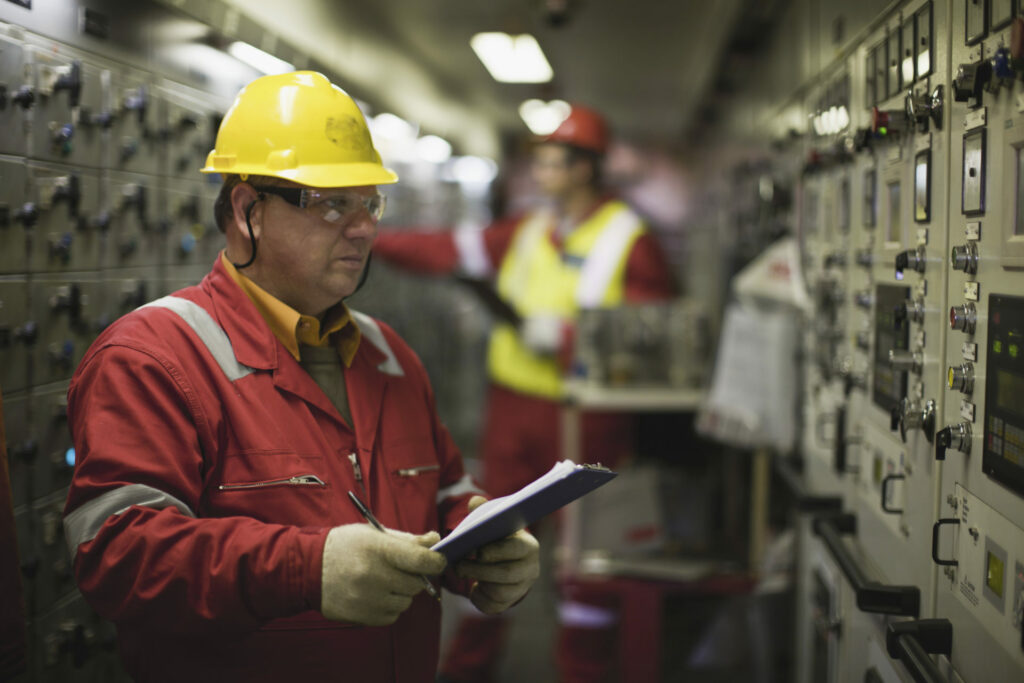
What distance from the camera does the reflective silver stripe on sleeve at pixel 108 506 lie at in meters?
1.35

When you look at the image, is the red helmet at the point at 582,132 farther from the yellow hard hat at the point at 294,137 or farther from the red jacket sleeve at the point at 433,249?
the yellow hard hat at the point at 294,137

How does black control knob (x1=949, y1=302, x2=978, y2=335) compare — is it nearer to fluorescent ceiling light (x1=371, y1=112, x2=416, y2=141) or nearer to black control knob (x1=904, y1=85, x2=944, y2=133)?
black control knob (x1=904, y1=85, x2=944, y2=133)

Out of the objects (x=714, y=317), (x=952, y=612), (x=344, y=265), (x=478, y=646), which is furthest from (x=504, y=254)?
(x=952, y=612)

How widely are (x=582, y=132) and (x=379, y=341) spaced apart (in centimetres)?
Result: 253

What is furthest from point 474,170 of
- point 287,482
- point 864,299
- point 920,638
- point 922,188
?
point 920,638

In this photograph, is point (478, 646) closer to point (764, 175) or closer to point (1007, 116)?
point (764, 175)

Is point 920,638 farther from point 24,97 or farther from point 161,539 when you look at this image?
point 24,97

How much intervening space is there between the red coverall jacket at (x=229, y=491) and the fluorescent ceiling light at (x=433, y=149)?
11.1ft

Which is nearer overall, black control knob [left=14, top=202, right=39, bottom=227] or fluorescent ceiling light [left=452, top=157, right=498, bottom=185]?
black control knob [left=14, top=202, right=39, bottom=227]

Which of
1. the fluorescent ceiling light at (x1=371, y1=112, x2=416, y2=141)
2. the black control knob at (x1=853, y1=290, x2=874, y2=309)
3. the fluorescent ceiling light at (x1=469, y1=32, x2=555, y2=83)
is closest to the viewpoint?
the black control knob at (x1=853, y1=290, x2=874, y2=309)

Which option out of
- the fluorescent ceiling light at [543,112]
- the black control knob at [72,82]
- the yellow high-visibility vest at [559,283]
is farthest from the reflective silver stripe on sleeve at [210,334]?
the fluorescent ceiling light at [543,112]

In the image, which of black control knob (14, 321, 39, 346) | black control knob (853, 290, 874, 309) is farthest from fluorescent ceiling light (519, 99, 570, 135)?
black control knob (14, 321, 39, 346)

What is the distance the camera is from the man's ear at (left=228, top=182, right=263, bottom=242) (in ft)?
5.63

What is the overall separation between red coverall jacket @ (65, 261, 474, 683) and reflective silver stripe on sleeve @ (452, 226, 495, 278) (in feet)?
7.63
